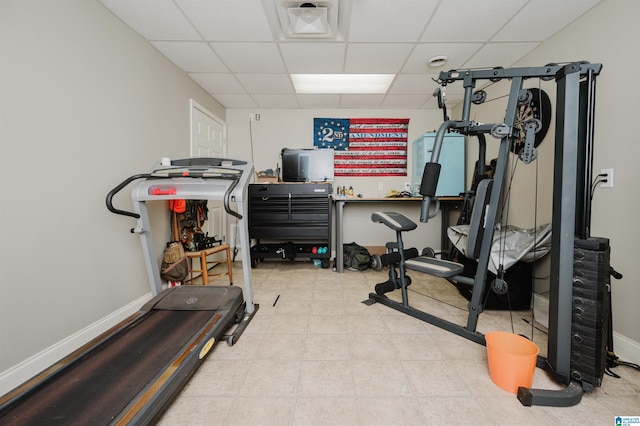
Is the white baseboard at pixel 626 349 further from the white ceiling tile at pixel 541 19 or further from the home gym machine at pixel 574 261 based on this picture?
the white ceiling tile at pixel 541 19

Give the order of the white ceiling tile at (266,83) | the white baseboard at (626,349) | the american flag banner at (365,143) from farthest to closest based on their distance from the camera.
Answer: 1. the american flag banner at (365,143)
2. the white ceiling tile at (266,83)
3. the white baseboard at (626,349)

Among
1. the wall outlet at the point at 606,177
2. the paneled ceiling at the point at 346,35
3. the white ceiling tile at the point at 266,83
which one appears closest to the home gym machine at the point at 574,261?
the wall outlet at the point at 606,177

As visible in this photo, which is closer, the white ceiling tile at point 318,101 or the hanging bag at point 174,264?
the hanging bag at point 174,264

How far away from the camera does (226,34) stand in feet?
Result: 7.03

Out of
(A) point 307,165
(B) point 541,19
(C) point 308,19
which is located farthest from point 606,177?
(A) point 307,165

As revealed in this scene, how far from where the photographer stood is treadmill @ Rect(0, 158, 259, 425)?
0.99 meters

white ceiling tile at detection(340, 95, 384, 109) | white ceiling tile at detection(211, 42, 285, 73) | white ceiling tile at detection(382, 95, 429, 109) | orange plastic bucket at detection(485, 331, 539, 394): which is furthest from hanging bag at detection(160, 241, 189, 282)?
white ceiling tile at detection(382, 95, 429, 109)

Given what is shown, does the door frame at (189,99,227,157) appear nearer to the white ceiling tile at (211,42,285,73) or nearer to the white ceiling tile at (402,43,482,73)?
the white ceiling tile at (211,42,285,73)

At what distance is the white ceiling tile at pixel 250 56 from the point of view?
2.32 metres

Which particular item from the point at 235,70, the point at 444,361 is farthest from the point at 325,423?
the point at 235,70

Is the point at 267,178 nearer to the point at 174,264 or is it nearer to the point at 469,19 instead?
the point at 174,264

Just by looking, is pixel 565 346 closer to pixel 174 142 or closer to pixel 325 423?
pixel 325 423

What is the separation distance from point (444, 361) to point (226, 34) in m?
2.93

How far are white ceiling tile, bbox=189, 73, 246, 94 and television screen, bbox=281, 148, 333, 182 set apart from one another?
1.02m
